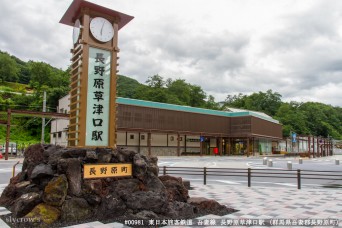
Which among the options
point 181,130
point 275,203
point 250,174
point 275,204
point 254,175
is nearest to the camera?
point 275,204

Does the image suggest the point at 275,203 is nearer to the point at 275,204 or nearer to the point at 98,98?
the point at 275,204

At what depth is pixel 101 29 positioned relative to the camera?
8.89m

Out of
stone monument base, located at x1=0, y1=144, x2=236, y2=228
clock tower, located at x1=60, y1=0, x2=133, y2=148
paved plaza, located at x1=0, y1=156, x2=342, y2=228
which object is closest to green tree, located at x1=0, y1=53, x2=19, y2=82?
clock tower, located at x1=60, y1=0, x2=133, y2=148

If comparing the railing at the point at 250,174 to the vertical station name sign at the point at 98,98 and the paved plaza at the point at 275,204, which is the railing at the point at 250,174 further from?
the vertical station name sign at the point at 98,98

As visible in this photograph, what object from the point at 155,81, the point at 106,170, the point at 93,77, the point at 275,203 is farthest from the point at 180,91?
the point at 106,170

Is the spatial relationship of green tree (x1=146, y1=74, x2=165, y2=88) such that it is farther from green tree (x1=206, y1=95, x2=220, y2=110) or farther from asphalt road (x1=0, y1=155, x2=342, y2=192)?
asphalt road (x1=0, y1=155, x2=342, y2=192)

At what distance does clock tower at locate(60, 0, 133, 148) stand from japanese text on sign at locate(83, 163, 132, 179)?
0.77 m

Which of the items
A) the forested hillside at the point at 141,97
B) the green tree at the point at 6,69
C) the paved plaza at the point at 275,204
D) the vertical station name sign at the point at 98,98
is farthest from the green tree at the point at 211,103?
the vertical station name sign at the point at 98,98

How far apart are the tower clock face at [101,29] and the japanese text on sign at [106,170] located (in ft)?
12.1

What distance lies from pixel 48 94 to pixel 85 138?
1940 inches

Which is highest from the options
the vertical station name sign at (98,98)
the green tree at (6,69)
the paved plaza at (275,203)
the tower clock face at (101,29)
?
the green tree at (6,69)

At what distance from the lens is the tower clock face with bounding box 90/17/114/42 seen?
28.6 feet

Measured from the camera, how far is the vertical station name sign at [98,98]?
27.5 feet

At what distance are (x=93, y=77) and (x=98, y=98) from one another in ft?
2.03
